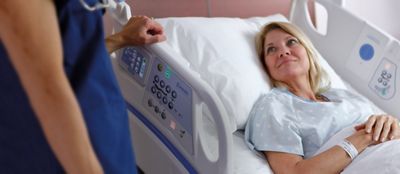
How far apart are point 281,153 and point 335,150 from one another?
18 cm

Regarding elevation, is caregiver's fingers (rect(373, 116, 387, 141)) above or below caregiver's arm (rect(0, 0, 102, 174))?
below

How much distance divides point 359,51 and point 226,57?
64cm

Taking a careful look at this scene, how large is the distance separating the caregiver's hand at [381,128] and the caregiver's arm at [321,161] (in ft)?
0.09

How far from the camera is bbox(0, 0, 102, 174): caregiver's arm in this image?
818mm

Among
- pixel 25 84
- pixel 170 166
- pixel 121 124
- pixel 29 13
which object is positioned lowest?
pixel 170 166

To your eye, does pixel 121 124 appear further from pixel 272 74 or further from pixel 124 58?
pixel 272 74

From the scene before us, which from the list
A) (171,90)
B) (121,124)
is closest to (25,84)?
(121,124)

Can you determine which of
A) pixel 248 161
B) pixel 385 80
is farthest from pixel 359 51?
pixel 248 161

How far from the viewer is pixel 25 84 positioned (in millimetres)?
877

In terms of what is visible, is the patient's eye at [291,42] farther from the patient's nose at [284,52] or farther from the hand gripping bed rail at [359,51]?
the hand gripping bed rail at [359,51]

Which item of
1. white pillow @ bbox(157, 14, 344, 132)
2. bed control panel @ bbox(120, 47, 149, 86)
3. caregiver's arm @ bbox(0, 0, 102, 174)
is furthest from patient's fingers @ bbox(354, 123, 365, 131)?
caregiver's arm @ bbox(0, 0, 102, 174)

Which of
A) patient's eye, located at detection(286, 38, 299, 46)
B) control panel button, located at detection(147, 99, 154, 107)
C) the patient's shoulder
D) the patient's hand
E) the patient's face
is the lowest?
the patient's shoulder

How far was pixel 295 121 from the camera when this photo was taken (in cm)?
188

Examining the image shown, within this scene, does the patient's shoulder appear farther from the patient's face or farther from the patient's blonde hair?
the patient's face
